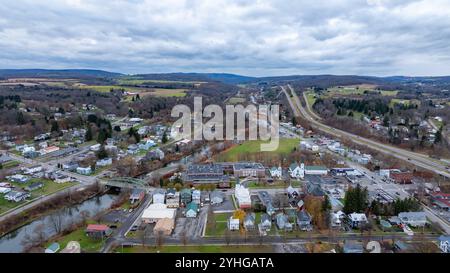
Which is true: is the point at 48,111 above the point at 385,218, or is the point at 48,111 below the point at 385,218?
above

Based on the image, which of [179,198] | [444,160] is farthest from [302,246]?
[444,160]

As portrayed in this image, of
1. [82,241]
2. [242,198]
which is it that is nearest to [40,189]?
[82,241]

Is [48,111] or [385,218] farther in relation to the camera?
[48,111]

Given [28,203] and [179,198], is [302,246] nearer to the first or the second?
[179,198]

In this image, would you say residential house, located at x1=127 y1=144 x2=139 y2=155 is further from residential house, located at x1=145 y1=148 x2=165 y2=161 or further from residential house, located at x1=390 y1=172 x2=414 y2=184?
residential house, located at x1=390 y1=172 x2=414 y2=184

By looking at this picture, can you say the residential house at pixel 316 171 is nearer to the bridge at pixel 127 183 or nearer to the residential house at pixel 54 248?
the bridge at pixel 127 183

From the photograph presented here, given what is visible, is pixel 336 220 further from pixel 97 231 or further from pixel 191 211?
pixel 97 231
